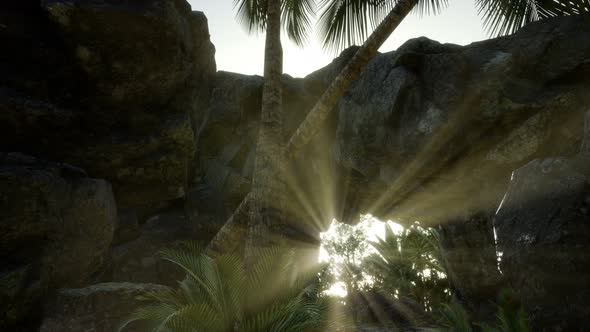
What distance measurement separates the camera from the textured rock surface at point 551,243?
4.07 meters

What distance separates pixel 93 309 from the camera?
7.47 metres

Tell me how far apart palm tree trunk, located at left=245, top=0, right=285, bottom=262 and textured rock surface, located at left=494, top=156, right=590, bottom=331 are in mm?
3791

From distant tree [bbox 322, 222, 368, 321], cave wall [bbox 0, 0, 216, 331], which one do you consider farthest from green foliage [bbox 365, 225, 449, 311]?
cave wall [bbox 0, 0, 216, 331]

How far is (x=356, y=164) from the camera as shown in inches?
431

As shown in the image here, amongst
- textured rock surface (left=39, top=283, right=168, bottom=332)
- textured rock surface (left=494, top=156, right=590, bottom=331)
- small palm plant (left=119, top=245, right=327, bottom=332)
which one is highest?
textured rock surface (left=494, top=156, right=590, bottom=331)

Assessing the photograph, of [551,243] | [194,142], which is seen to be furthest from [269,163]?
[194,142]

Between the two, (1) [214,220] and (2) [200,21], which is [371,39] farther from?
(1) [214,220]

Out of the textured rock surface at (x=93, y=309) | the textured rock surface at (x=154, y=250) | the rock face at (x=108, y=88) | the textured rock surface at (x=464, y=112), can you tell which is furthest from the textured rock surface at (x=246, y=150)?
the textured rock surface at (x=93, y=309)

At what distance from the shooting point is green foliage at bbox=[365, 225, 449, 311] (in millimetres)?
19109

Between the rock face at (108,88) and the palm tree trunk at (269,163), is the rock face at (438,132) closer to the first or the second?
the rock face at (108,88)

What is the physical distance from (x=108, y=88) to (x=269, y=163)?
6.73m

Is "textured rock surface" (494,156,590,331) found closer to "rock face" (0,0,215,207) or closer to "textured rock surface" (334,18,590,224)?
"textured rock surface" (334,18,590,224)

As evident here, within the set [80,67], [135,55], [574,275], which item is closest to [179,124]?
[135,55]

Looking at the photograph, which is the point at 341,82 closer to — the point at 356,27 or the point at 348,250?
the point at 356,27
